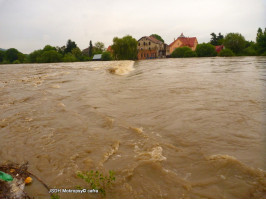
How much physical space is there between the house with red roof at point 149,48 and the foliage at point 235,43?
18.9 m

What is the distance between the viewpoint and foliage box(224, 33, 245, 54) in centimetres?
4194

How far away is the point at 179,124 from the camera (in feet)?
13.0

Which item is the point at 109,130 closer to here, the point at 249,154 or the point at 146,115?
Answer: the point at 146,115

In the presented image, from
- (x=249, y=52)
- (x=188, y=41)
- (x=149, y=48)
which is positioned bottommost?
(x=249, y=52)

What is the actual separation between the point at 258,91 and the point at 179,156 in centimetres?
551

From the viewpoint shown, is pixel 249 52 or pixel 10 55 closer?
pixel 249 52

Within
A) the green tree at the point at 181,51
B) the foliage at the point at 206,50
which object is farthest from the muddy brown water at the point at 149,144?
the green tree at the point at 181,51

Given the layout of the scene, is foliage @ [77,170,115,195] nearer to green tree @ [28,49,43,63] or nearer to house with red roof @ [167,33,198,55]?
house with red roof @ [167,33,198,55]

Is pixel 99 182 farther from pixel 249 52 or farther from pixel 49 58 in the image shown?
pixel 49 58

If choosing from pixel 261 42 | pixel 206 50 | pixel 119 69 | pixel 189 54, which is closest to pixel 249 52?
pixel 261 42

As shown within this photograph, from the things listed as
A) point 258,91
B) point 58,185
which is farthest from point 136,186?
point 258,91

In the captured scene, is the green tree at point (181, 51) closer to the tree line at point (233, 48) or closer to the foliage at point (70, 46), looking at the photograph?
the tree line at point (233, 48)

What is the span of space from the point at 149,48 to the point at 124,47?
14274 millimetres

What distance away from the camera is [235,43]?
4209cm
